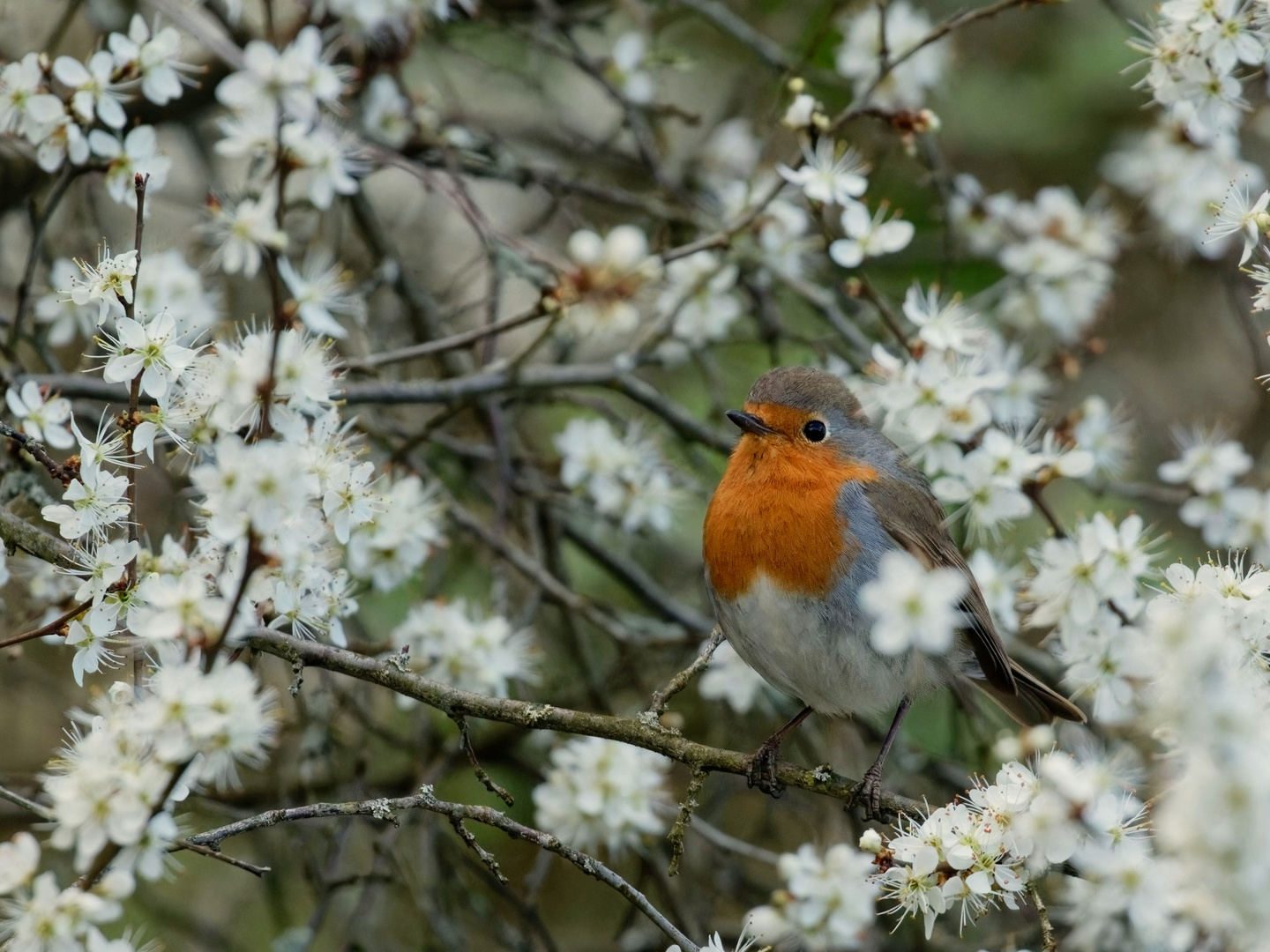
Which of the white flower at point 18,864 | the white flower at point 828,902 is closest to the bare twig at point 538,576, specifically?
the white flower at point 828,902

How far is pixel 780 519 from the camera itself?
157 inches

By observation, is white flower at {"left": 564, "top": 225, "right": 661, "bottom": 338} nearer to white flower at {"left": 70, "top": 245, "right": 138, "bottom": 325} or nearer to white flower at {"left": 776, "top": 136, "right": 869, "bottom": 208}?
white flower at {"left": 776, "top": 136, "right": 869, "bottom": 208}

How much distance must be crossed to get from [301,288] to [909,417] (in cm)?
168

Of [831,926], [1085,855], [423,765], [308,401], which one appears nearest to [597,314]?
[308,401]

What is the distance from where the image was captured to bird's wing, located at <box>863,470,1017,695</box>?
Answer: 13.3 feet

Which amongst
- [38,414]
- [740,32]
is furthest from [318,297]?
[740,32]

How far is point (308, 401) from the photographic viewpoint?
117 inches

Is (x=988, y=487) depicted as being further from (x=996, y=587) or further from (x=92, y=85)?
(x=92, y=85)

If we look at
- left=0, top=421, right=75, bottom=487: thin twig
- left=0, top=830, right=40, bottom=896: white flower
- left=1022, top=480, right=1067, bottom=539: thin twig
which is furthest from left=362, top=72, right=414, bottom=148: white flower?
left=0, top=830, right=40, bottom=896: white flower

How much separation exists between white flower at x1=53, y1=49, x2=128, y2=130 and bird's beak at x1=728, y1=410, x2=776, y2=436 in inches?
74.4

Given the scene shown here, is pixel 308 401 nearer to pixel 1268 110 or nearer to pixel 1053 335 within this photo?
pixel 1053 335

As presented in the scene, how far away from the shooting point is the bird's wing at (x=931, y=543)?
405 cm

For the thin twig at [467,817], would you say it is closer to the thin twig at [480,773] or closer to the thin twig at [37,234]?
the thin twig at [480,773]

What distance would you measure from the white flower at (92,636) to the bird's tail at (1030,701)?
2.69 meters
